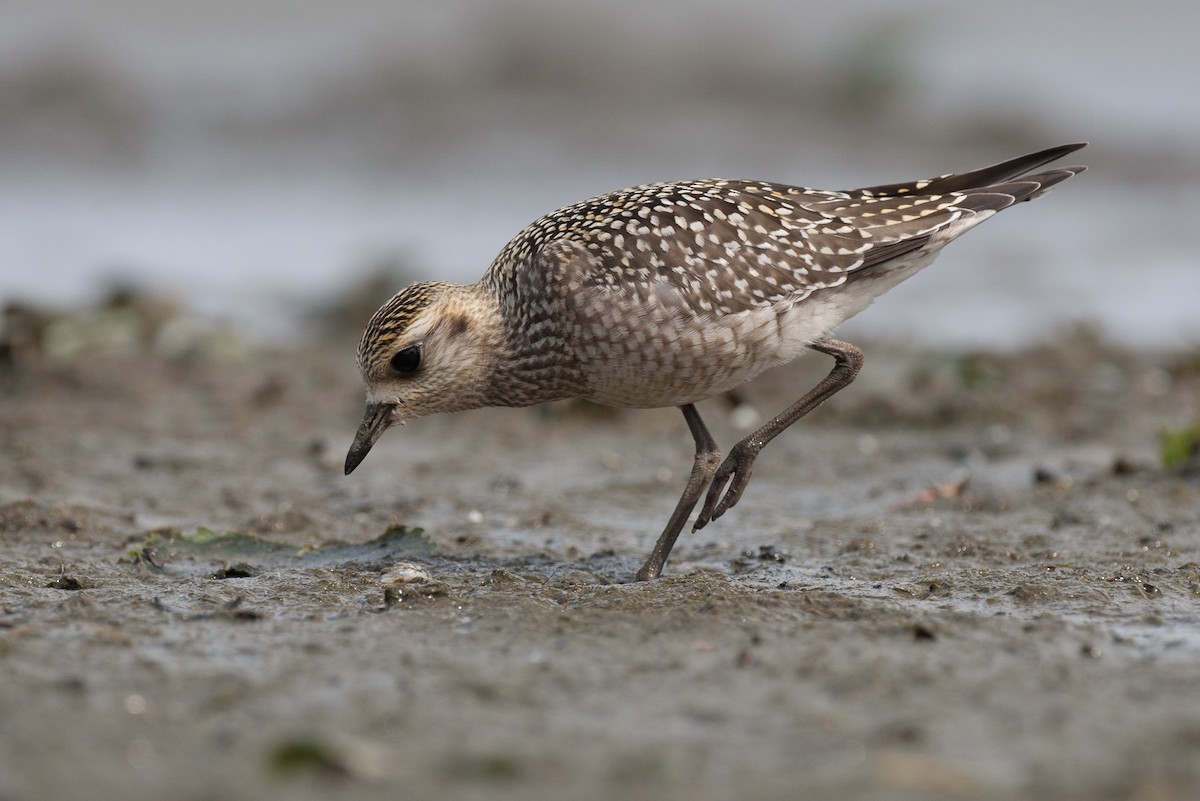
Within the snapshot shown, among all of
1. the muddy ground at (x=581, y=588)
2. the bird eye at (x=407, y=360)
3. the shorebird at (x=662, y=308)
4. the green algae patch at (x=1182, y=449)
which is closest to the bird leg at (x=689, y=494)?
the shorebird at (x=662, y=308)

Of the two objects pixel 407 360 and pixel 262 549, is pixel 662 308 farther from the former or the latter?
pixel 262 549

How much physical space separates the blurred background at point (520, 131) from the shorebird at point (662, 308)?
580cm

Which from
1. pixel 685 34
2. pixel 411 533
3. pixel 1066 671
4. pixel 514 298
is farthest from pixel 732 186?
pixel 685 34

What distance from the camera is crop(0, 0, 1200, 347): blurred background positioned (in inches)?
612

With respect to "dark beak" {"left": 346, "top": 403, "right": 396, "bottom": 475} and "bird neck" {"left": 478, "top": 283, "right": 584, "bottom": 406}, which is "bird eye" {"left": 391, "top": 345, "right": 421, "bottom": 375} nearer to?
"dark beak" {"left": 346, "top": 403, "right": 396, "bottom": 475}

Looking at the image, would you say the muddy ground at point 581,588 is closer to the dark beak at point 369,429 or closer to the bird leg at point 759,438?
the bird leg at point 759,438

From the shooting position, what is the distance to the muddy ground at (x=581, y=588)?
15.0 feet

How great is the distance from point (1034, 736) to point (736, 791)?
1076 millimetres

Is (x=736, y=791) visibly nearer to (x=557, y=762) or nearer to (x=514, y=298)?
(x=557, y=762)

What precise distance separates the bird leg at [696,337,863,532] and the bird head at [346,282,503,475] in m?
1.31

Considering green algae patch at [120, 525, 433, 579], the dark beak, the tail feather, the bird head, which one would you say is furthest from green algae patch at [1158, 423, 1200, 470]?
the dark beak

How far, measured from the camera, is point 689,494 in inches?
305

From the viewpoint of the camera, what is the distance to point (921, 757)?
4.54 metres

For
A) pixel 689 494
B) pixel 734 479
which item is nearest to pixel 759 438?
pixel 734 479
